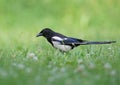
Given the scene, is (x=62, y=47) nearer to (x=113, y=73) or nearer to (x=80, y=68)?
(x=80, y=68)

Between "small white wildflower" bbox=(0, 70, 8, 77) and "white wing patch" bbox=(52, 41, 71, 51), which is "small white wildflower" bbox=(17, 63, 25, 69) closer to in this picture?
"small white wildflower" bbox=(0, 70, 8, 77)

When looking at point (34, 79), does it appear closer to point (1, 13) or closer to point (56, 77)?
point (56, 77)

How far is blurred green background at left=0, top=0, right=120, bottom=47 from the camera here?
16.9 metres

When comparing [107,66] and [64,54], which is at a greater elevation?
[64,54]

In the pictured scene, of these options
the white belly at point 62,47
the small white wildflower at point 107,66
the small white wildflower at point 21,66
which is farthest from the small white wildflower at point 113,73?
the white belly at point 62,47

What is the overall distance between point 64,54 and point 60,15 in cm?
944

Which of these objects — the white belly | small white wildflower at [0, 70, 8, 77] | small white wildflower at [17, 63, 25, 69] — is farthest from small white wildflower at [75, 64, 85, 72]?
the white belly

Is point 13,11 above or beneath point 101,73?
above

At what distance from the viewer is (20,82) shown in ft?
20.4

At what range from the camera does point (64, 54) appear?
8.52 meters

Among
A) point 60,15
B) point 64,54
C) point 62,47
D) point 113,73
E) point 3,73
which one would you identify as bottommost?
point 113,73

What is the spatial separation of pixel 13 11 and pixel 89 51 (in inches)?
369

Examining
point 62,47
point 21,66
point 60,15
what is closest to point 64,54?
point 62,47

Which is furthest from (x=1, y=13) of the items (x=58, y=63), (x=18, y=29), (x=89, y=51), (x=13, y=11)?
(x=58, y=63)
